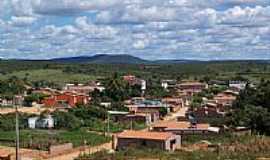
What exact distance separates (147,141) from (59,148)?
190 inches

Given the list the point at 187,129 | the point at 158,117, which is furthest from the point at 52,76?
the point at 187,129

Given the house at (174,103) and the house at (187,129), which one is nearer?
the house at (187,129)

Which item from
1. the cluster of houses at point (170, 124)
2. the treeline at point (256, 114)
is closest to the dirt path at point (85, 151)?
the cluster of houses at point (170, 124)

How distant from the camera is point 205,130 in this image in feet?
131

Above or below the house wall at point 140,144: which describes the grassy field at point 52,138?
below

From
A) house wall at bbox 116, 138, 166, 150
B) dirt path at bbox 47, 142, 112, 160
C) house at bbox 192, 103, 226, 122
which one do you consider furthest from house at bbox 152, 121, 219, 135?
house at bbox 192, 103, 226, 122

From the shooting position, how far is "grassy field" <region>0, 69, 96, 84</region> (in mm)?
108062

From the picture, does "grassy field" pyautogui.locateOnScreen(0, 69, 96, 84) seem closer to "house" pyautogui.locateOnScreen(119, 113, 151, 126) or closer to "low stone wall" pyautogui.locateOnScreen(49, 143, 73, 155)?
"house" pyautogui.locateOnScreen(119, 113, 151, 126)

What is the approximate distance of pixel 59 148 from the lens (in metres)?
31.9

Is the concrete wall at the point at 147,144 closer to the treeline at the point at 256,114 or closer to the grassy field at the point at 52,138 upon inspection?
the grassy field at the point at 52,138

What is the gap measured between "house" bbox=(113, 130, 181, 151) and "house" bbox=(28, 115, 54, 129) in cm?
1315

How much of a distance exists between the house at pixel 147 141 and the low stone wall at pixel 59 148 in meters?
2.71

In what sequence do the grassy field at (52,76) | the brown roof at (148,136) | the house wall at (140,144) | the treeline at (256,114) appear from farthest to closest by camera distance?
the grassy field at (52,76), the treeline at (256,114), the brown roof at (148,136), the house wall at (140,144)

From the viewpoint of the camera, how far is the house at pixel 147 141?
32.4m
